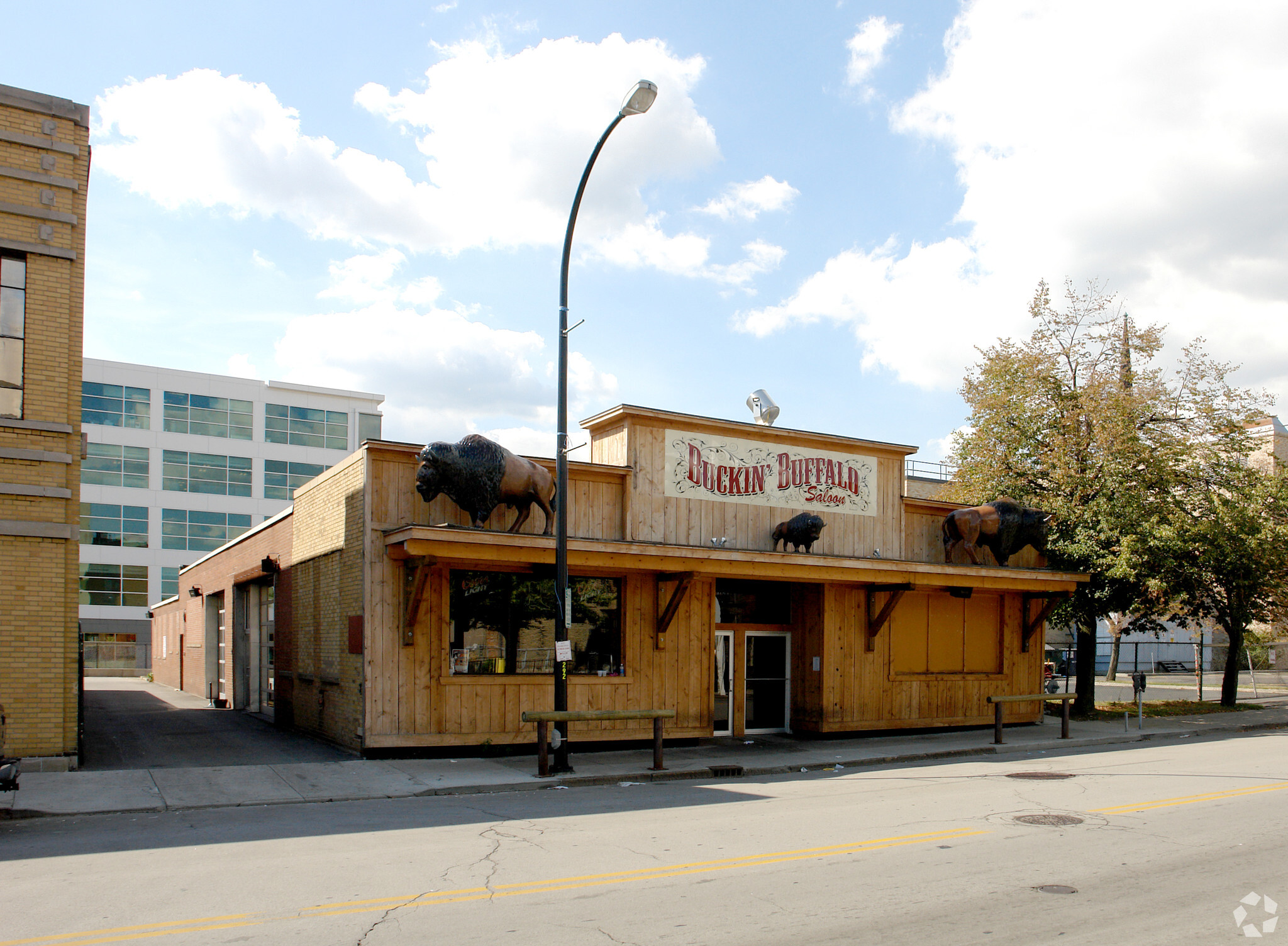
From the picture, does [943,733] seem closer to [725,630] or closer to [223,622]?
[725,630]

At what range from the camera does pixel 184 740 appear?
56.4 ft

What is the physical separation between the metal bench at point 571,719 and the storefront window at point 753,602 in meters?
4.24

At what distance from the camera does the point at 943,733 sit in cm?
1948

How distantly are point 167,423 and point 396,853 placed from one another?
5618 cm

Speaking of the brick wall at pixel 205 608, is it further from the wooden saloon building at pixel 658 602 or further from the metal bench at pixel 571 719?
the metal bench at pixel 571 719

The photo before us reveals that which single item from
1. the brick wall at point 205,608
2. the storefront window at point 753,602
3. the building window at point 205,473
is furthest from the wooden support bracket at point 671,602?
the building window at point 205,473

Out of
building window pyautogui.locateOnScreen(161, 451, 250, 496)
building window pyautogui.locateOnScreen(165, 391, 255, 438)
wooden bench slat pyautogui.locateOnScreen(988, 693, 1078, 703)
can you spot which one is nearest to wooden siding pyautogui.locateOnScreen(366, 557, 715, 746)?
wooden bench slat pyautogui.locateOnScreen(988, 693, 1078, 703)

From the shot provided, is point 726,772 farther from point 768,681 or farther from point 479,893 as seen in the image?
point 479,893

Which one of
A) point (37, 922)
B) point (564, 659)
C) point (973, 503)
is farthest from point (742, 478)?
point (37, 922)

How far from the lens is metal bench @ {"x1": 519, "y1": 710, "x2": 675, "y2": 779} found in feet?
42.8

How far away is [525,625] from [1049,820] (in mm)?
8218

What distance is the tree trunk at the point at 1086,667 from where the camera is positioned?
23250mm

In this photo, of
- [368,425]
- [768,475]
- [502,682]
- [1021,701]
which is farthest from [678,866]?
[368,425]

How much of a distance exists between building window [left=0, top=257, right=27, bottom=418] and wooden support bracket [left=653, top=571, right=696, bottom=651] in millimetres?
9649
